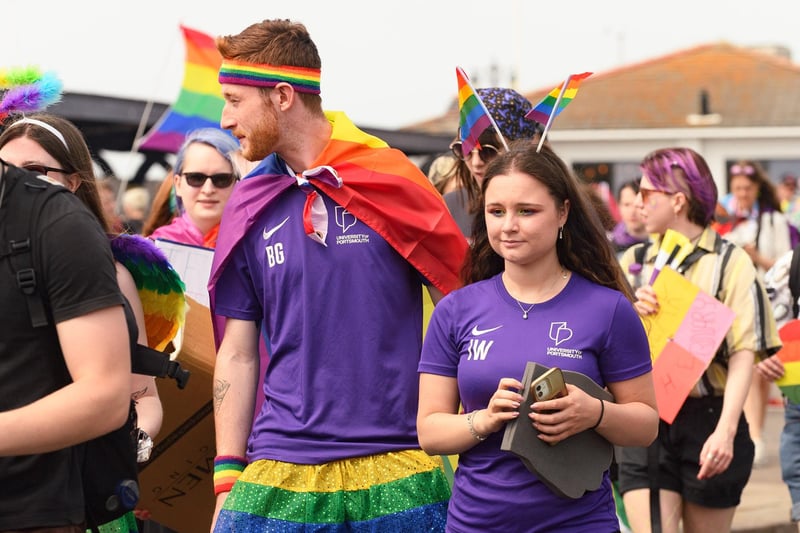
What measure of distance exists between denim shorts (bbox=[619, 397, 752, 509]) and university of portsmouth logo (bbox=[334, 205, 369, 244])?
2.62m

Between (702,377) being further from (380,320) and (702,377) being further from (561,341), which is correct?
(561,341)

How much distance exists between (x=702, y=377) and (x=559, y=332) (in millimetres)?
2681

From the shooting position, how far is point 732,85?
160 ft

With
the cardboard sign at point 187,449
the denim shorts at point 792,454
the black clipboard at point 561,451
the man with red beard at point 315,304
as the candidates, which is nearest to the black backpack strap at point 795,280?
the denim shorts at point 792,454

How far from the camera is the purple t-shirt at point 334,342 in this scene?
4527 millimetres

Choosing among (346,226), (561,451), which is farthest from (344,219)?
(561,451)

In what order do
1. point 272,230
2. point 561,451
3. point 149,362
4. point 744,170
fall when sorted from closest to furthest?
point 149,362 < point 561,451 < point 272,230 < point 744,170

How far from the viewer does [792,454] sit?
7.03m

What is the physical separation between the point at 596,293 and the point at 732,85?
4626cm

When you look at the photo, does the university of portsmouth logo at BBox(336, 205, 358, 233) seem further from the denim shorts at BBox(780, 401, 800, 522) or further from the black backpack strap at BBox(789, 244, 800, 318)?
the black backpack strap at BBox(789, 244, 800, 318)

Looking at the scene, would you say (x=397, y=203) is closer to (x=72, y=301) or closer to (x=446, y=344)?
(x=446, y=344)

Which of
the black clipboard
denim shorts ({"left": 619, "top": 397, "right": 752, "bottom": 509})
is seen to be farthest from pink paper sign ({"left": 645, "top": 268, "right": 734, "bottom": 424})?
the black clipboard

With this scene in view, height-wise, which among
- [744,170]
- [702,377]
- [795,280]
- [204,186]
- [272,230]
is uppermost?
[272,230]

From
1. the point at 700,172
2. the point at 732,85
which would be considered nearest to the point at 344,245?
the point at 700,172
